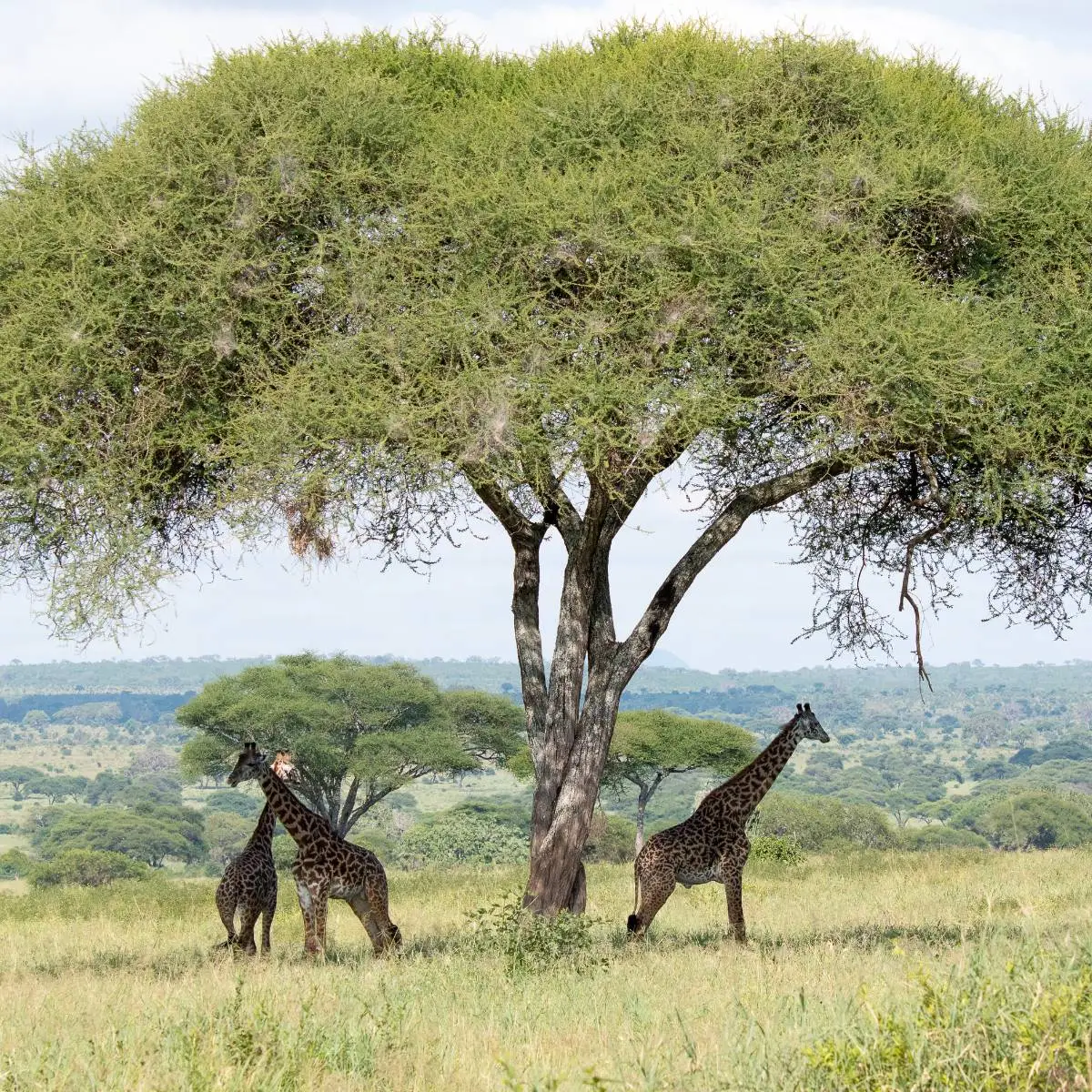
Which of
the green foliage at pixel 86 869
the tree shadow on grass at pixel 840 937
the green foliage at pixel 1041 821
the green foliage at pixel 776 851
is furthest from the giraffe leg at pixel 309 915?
the green foliage at pixel 1041 821

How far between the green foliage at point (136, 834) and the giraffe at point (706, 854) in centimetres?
7975

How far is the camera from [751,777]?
46.9ft

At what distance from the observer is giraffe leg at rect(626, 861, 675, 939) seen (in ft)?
44.7

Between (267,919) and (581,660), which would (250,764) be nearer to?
(267,919)

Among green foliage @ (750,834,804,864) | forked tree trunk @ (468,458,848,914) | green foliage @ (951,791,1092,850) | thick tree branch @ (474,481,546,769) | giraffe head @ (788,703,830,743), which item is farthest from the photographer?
→ green foliage @ (951,791,1092,850)

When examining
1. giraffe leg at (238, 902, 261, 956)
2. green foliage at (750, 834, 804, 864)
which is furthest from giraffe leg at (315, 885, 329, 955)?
green foliage at (750, 834, 804, 864)

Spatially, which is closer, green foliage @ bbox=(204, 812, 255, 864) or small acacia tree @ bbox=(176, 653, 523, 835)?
small acacia tree @ bbox=(176, 653, 523, 835)

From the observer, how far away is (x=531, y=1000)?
9625mm

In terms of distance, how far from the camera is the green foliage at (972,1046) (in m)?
6.13

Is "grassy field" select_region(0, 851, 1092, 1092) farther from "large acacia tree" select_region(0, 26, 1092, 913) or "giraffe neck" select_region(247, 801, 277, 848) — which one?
"large acacia tree" select_region(0, 26, 1092, 913)

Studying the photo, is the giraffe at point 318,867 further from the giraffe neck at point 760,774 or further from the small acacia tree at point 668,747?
the small acacia tree at point 668,747

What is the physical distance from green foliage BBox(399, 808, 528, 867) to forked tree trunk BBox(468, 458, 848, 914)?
52.4 meters

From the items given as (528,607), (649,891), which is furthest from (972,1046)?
(528,607)

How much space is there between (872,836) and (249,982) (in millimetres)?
67153
